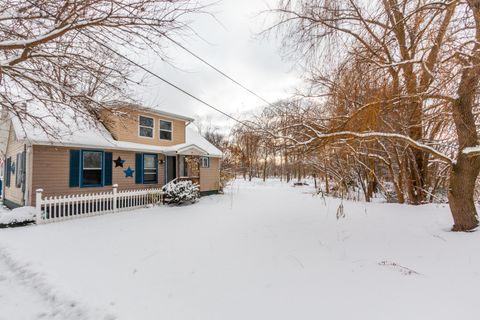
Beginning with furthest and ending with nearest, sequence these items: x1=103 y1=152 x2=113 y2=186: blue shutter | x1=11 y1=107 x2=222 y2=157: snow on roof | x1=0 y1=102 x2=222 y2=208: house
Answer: x1=103 y1=152 x2=113 y2=186: blue shutter → x1=0 y1=102 x2=222 y2=208: house → x1=11 y1=107 x2=222 y2=157: snow on roof

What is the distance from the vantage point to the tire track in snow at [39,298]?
2781 mm

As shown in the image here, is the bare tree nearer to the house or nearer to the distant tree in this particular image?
the distant tree

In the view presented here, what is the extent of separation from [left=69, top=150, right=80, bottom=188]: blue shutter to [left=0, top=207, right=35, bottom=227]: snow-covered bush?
205cm

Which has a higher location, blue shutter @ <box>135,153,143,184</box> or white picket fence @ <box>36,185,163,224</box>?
blue shutter @ <box>135,153,143,184</box>

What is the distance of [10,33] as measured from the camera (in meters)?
3.34

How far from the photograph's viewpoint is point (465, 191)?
14.3ft

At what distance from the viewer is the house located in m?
8.40

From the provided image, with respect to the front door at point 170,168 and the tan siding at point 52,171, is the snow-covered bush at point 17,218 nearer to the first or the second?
the tan siding at point 52,171

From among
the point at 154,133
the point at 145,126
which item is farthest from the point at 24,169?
the point at 154,133

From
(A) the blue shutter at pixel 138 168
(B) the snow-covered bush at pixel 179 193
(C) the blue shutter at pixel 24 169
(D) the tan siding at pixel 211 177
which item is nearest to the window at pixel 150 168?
(A) the blue shutter at pixel 138 168

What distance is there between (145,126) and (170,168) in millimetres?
2581

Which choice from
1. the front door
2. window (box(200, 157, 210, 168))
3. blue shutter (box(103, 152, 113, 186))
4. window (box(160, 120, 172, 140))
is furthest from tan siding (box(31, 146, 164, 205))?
window (box(200, 157, 210, 168))

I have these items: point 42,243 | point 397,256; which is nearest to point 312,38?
point 397,256

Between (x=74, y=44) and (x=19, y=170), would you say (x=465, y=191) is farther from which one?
(x=19, y=170)
